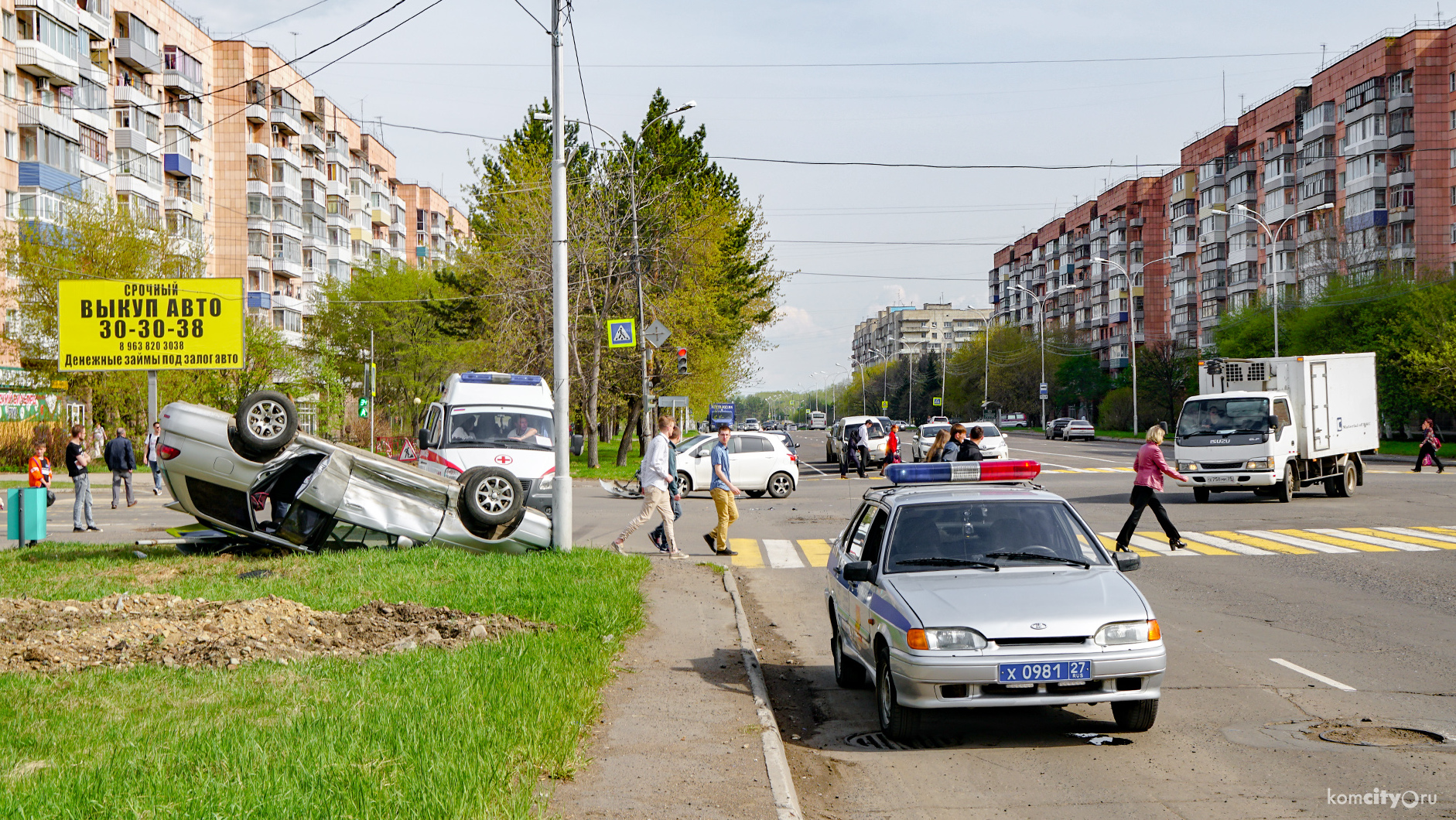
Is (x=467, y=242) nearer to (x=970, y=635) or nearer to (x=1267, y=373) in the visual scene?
(x=1267, y=373)

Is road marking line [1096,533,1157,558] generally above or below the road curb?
below

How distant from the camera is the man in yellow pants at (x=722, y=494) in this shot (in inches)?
672

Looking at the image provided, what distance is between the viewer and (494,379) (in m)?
22.5

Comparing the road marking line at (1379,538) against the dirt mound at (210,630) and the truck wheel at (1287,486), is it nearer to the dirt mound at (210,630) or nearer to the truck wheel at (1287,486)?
the truck wheel at (1287,486)

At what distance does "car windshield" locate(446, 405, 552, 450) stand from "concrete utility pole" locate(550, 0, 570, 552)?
567 centimetres

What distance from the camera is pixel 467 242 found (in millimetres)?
49219

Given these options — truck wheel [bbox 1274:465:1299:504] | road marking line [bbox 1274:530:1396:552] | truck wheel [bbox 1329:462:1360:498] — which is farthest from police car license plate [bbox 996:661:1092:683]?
truck wheel [bbox 1329:462:1360:498]

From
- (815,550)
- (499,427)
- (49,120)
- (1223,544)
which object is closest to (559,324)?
(815,550)

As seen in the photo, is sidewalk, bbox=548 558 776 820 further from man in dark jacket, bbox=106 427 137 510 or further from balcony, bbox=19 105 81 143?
balcony, bbox=19 105 81 143

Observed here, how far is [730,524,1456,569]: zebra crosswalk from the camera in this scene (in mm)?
17156

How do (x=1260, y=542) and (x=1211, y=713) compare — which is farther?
(x=1260, y=542)

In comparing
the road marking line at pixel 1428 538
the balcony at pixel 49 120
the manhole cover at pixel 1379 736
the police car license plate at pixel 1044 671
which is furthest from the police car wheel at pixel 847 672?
the balcony at pixel 49 120

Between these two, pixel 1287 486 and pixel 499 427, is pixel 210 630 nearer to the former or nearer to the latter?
pixel 499 427

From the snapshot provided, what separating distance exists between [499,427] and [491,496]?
6458mm
